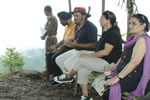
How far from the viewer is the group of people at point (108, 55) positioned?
2.27m

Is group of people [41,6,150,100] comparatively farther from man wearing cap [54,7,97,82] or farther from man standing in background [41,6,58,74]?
man standing in background [41,6,58,74]

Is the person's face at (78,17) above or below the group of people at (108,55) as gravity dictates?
above

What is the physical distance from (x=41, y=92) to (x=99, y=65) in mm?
1824

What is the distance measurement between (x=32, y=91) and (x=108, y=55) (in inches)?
82.9

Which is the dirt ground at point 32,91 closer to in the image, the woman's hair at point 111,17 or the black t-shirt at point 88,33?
the black t-shirt at point 88,33

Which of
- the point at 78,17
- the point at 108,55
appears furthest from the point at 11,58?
the point at 108,55

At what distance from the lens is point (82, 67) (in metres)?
3.25

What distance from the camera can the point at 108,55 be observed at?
3195 millimetres

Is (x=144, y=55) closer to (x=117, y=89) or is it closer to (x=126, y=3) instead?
(x=117, y=89)

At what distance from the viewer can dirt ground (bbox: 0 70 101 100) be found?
398cm

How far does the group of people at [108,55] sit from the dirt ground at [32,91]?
1.30 ft

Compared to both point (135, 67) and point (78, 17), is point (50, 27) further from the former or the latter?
point (135, 67)

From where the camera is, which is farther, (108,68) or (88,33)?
(88,33)

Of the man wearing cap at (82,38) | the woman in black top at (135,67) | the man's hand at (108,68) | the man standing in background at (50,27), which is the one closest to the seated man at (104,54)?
the man's hand at (108,68)
